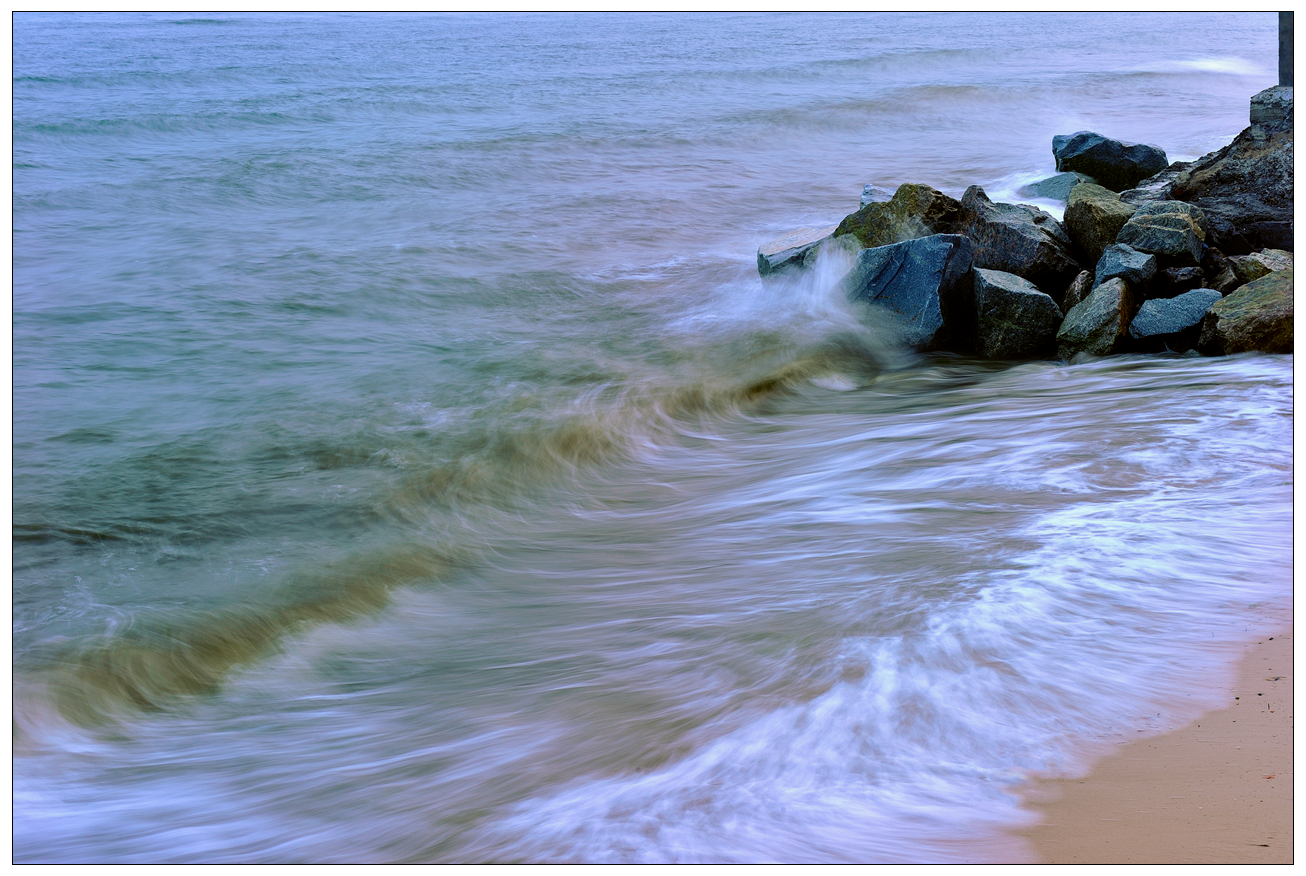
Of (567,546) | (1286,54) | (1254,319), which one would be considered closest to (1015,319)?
(1254,319)

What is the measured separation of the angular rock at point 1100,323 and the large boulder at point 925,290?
521 millimetres

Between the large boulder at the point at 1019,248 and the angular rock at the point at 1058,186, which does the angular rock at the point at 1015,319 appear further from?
the angular rock at the point at 1058,186

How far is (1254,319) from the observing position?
440 cm

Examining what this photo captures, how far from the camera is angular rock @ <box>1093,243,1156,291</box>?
4.97m

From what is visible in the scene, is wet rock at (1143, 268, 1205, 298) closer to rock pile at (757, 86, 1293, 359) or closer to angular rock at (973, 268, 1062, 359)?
rock pile at (757, 86, 1293, 359)

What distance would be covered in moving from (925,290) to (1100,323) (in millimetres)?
917

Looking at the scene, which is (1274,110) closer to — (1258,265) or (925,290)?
(1258,265)

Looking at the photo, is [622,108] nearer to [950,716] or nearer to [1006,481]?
[1006,481]

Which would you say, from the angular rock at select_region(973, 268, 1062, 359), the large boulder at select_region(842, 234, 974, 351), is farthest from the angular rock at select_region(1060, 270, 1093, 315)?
the large boulder at select_region(842, 234, 974, 351)

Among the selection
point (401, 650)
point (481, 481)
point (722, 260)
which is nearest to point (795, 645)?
point (401, 650)

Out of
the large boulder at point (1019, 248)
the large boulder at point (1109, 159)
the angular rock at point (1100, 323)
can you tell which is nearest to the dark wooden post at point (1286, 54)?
the large boulder at point (1109, 159)

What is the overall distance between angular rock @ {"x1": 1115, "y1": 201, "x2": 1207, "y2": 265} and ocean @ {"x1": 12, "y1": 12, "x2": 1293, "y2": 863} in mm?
862

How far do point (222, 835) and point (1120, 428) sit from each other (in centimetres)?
347

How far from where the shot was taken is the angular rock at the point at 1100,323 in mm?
4828
